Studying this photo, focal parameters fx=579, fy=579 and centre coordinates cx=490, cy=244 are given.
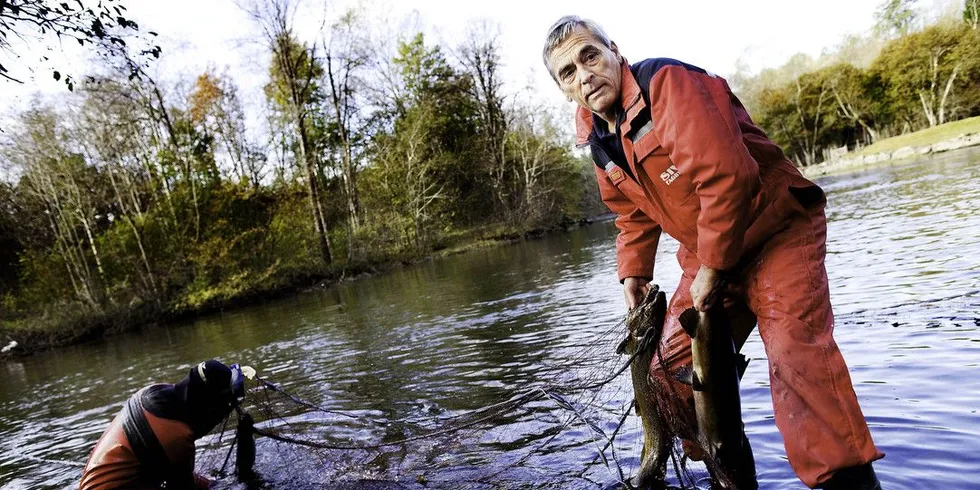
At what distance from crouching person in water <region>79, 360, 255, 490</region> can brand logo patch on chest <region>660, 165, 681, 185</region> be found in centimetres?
344

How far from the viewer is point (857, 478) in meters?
2.32

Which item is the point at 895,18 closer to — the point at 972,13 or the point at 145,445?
the point at 972,13

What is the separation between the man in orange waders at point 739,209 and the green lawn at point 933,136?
52324 millimetres

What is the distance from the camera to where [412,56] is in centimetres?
4259

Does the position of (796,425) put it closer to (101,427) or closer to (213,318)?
(101,427)

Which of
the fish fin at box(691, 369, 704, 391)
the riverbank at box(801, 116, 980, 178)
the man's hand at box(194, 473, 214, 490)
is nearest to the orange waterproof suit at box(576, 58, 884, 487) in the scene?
the fish fin at box(691, 369, 704, 391)

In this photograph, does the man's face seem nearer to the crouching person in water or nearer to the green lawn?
the crouching person in water

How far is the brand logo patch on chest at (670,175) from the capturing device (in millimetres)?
2646

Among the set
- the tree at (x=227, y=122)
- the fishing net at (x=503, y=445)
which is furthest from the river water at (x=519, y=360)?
the tree at (x=227, y=122)

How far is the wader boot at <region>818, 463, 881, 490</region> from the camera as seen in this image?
231cm

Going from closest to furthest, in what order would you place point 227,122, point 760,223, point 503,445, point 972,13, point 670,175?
point 760,223 < point 670,175 < point 503,445 < point 227,122 < point 972,13

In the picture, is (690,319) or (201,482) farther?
Result: (201,482)

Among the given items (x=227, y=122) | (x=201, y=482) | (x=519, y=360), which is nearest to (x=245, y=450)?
(x=201, y=482)

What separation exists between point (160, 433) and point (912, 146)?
55.5m
